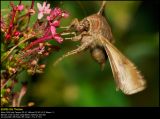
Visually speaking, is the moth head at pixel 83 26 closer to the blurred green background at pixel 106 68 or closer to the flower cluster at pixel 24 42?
the flower cluster at pixel 24 42

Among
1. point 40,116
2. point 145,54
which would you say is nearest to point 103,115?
point 40,116

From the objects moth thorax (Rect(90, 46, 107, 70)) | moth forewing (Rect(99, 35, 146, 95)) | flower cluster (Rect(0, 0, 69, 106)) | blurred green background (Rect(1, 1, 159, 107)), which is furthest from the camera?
blurred green background (Rect(1, 1, 159, 107))

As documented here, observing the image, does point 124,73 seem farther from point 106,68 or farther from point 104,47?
point 106,68

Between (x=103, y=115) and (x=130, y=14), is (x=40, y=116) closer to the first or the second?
(x=103, y=115)

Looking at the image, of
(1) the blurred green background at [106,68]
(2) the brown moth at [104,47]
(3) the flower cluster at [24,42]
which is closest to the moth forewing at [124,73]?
(2) the brown moth at [104,47]

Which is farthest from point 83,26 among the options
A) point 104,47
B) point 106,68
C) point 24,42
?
point 106,68

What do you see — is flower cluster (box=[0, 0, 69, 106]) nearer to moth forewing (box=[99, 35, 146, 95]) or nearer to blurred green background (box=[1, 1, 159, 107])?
moth forewing (box=[99, 35, 146, 95])

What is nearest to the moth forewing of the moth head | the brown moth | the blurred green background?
the brown moth
